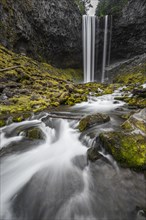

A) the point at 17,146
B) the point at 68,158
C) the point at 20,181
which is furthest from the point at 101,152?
the point at 17,146

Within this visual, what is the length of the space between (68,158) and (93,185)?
1035mm

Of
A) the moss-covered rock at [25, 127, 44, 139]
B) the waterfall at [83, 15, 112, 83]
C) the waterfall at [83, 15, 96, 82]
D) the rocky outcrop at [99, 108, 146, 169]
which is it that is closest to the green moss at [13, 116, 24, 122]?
the moss-covered rock at [25, 127, 44, 139]

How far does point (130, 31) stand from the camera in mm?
26078

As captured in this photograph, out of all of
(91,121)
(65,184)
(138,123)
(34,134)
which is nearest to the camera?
(65,184)

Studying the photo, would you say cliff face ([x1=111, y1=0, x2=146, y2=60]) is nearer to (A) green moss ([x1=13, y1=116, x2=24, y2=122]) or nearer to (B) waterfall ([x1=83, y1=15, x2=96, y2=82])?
(B) waterfall ([x1=83, y1=15, x2=96, y2=82])

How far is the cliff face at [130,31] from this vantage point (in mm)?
24094

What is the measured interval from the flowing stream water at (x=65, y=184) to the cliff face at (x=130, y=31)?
28647 mm

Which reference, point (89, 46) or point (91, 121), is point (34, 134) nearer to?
point (91, 121)

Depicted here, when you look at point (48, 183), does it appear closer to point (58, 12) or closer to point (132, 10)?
point (58, 12)

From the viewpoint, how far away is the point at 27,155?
3404 mm

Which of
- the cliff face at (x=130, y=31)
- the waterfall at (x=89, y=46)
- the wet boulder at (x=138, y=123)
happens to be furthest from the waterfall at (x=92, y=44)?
the wet boulder at (x=138, y=123)

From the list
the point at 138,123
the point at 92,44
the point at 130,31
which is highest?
the point at 130,31

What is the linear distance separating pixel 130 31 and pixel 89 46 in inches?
321

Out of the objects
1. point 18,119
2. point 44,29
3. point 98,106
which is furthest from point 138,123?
point 44,29
